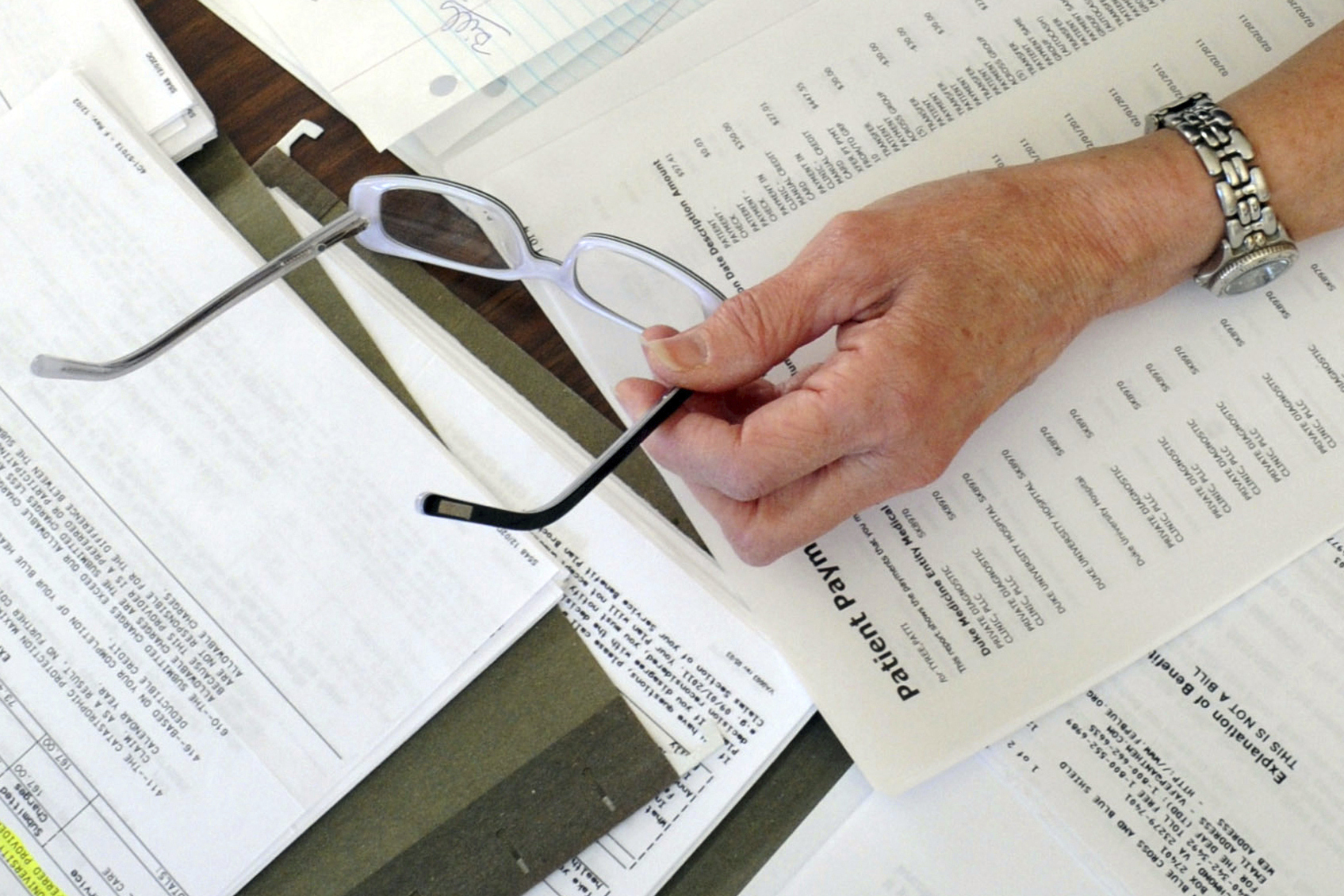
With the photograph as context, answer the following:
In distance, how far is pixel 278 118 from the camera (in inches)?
25.5

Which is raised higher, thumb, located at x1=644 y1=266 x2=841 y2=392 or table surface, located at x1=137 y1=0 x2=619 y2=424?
table surface, located at x1=137 y1=0 x2=619 y2=424

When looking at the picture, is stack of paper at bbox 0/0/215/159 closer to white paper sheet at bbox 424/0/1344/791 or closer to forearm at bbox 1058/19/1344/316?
white paper sheet at bbox 424/0/1344/791

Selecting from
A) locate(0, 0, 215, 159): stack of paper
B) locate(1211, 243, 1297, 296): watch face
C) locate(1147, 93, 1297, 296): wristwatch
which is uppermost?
locate(0, 0, 215, 159): stack of paper

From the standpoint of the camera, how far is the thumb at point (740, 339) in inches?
19.9

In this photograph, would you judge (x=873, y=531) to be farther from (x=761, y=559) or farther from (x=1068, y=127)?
(x=1068, y=127)

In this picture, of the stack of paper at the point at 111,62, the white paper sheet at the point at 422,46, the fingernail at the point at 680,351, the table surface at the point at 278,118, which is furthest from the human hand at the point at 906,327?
the stack of paper at the point at 111,62

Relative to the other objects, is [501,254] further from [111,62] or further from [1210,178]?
[1210,178]

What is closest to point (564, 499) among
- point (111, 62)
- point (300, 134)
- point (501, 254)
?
point (501, 254)

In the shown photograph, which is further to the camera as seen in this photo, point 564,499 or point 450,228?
point 450,228

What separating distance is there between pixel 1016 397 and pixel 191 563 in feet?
1.66

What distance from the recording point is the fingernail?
19.8 inches

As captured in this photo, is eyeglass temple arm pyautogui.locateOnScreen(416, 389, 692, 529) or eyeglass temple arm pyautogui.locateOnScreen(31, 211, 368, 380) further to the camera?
eyeglass temple arm pyautogui.locateOnScreen(31, 211, 368, 380)
